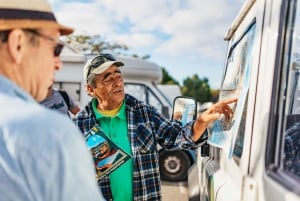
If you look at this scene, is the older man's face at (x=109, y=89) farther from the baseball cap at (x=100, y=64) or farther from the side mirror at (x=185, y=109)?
the side mirror at (x=185, y=109)

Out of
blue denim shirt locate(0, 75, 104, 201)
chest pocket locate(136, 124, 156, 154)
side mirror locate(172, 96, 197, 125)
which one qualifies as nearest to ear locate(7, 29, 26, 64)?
blue denim shirt locate(0, 75, 104, 201)

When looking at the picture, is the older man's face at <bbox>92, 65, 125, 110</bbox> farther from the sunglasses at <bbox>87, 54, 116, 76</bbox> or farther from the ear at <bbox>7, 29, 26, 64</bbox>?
the ear at <bbox>7, 29, 26, 64</bbox>

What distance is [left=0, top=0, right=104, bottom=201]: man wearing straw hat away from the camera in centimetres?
113

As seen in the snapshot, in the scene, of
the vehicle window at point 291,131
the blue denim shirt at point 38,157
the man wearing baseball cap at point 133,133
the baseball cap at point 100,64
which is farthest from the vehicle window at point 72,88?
the blue denim shirt at point 38,157

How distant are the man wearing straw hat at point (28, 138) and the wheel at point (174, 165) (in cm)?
841

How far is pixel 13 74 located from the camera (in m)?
1.31

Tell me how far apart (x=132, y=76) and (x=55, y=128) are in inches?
340

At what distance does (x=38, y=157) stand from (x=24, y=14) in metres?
0.41

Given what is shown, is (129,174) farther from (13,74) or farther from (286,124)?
(13,74)

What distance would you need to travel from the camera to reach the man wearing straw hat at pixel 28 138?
1133mm

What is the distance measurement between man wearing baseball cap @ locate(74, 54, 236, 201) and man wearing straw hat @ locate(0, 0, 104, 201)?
1.61 meters

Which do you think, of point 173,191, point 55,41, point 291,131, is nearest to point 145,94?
point 173,191

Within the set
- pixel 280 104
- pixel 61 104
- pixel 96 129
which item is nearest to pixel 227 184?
pixel 280 104

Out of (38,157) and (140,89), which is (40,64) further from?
(140,89)
